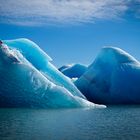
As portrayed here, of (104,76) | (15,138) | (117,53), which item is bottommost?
(15,138)

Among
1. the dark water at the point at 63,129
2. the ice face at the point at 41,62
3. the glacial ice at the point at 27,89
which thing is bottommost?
the dark water at the point at 63,129

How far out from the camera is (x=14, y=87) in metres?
28.7

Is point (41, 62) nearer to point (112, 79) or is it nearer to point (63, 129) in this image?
point (112, 79)

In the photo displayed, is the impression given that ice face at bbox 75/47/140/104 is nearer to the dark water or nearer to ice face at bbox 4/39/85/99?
ice face at bbox 4/39/85/99

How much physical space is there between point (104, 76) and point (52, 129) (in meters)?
23.5

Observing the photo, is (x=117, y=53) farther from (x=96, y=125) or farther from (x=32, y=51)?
(x=96, y=125)

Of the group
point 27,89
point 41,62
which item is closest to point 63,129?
point 27,89

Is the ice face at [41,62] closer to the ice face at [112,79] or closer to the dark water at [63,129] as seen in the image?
the ice face at [112,79]

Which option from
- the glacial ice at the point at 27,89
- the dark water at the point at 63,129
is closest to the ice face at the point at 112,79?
the glacial ice at the point at 27,89

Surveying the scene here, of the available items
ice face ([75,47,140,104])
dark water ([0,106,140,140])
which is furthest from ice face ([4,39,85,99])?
dark water ([0,106,140,140])

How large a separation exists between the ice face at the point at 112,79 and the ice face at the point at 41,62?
6109 mm

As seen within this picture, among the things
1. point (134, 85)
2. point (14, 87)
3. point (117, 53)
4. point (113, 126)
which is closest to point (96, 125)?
point (113, 126)

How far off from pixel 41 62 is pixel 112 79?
8.84 meters

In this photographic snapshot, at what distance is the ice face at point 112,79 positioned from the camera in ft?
125
